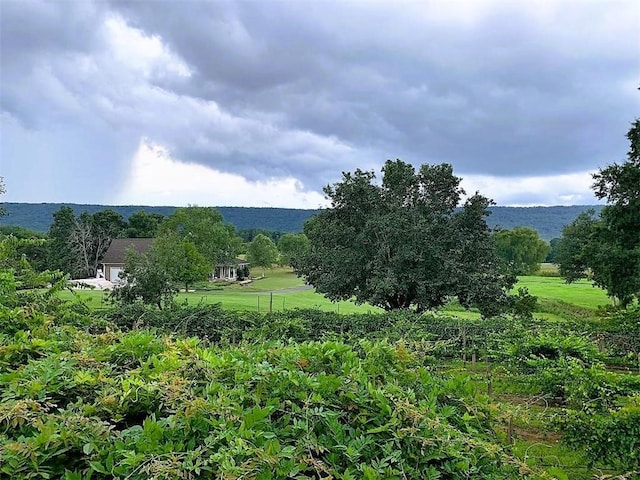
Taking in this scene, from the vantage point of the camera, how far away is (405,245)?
16.4m

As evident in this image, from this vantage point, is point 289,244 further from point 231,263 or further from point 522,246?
point 522,246

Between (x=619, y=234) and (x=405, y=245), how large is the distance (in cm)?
737

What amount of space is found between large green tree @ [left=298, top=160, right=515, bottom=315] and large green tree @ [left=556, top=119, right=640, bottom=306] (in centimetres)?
287

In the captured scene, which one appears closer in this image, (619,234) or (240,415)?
(240,415)

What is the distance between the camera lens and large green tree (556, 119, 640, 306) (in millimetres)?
16375

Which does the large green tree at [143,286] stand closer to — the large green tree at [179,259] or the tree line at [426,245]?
the tree line at [426,245]

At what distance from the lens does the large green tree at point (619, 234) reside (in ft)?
53.7

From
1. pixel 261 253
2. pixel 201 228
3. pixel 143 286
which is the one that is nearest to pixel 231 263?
pixel 261 253

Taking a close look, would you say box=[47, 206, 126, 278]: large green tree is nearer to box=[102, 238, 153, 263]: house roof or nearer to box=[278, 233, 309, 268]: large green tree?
box=[102, 238, 153, 263]: house roof

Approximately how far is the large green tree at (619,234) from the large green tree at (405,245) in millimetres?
2871

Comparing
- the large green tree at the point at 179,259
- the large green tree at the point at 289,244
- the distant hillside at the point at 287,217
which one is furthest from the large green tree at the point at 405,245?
the distant hillside at the point at 287,217

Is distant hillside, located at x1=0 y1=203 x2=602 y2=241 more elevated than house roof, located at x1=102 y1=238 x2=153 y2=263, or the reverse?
distant hillside, located at x1=0 y1=203 x2=602 y2=241

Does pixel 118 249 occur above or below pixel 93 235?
below

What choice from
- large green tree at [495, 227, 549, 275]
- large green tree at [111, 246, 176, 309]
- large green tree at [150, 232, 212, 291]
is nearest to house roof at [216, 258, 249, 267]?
large green tree at [150, 232, 212, 291]
